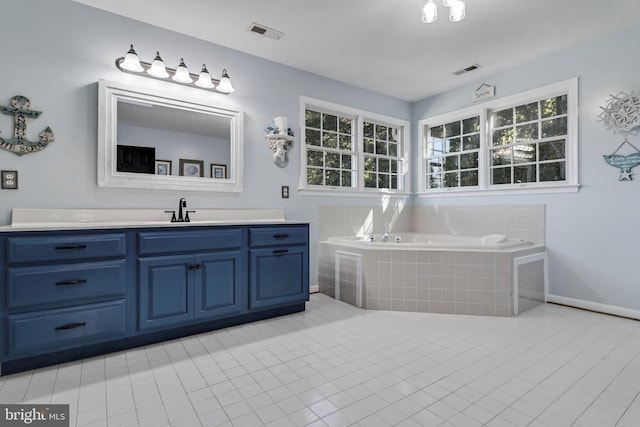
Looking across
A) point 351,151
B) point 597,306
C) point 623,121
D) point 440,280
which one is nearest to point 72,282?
point 440,280

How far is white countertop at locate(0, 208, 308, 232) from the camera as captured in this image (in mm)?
2160

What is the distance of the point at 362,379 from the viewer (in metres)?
1.85

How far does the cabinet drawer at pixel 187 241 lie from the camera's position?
229 centimetres

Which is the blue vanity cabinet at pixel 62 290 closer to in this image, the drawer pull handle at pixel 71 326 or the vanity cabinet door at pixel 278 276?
the drawer pull handle at pixel 71 326

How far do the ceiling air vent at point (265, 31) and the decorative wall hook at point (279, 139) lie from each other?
2.45ft

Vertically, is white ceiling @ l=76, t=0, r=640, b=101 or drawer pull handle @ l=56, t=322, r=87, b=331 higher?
white ceiling @ l=76, t=0, r=640, b=101

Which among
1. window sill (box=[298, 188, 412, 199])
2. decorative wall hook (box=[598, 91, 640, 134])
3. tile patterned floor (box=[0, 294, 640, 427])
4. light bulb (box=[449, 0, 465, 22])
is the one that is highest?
light bulb (box=[449, 0, 465, 22])

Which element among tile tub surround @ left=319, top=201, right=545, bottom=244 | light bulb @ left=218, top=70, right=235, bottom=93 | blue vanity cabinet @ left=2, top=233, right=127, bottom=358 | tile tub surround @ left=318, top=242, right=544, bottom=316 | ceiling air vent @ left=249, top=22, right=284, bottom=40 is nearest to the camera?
blue vanity cabinet @ left=2, top=233, right=127, bottom=358

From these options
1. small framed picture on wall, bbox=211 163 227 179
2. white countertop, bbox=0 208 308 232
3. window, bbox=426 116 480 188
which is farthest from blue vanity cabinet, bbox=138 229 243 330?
window, bbox=426 116 480 188

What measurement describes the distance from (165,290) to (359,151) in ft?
9.46

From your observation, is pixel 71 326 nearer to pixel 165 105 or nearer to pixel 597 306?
pixel 165 105

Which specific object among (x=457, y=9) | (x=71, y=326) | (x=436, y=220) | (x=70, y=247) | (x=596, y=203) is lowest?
(x=71, y=326)

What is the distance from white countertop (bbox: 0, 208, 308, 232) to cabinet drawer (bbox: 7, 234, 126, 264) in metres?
0.07

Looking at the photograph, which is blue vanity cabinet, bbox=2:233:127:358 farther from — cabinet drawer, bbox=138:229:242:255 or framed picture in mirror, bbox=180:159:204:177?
framed picture in mirror, bbox=180:159:204:177
